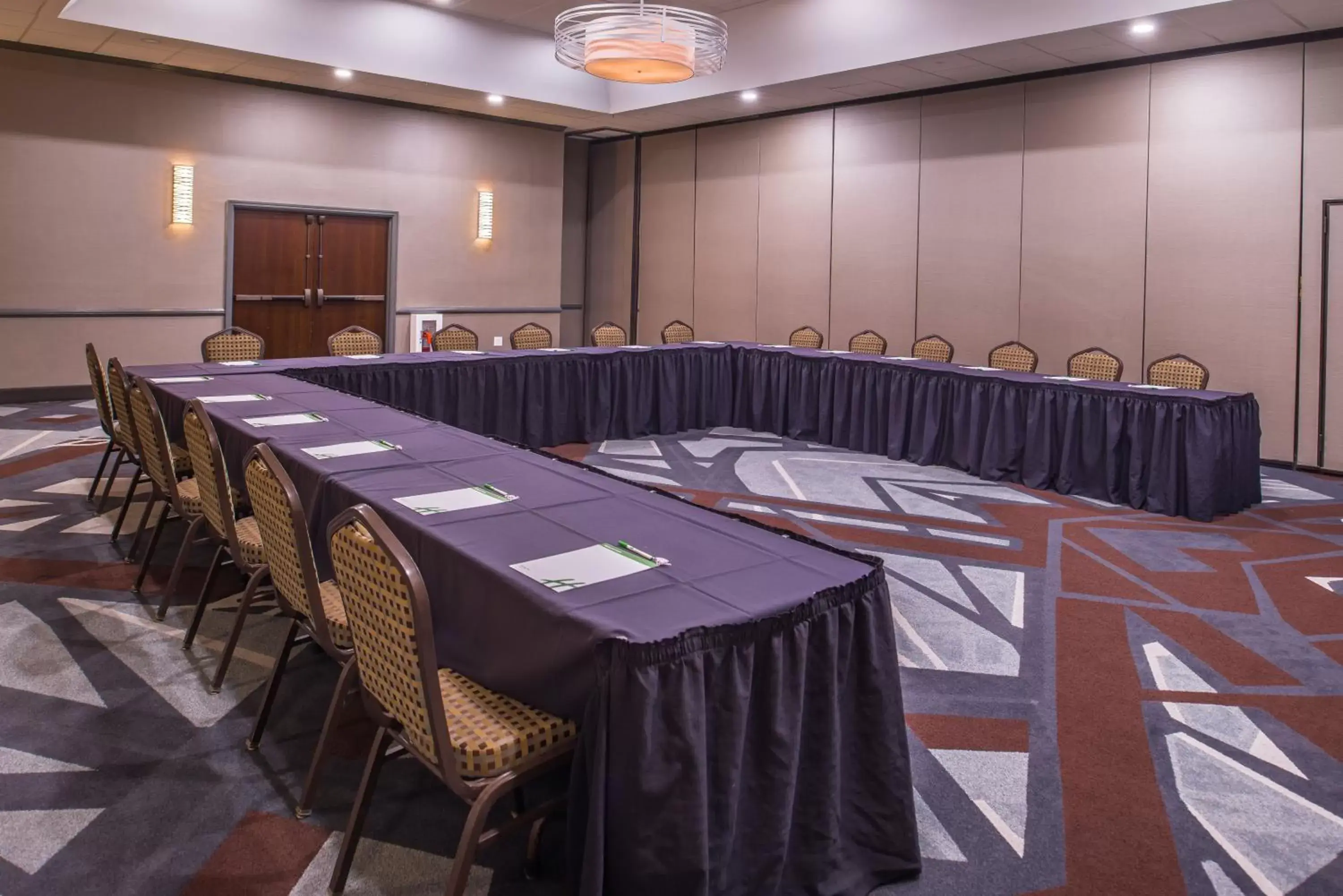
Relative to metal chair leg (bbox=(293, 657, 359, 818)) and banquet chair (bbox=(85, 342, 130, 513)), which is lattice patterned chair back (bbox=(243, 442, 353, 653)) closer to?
metal chair leg (bbox=(293, 657, 359, 818))

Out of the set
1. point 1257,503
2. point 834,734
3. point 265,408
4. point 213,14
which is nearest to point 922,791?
point 834,734

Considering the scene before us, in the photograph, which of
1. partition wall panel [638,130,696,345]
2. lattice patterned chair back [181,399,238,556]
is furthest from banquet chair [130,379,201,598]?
partition wall panel [638,130,696,345]

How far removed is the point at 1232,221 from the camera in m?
7.84

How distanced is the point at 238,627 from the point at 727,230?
31.1 ft

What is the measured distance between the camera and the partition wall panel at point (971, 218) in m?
9.16

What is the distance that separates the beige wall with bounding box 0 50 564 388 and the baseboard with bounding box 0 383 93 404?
59mm

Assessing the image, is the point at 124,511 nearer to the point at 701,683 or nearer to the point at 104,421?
the point at 104,421

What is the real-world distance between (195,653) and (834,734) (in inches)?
103

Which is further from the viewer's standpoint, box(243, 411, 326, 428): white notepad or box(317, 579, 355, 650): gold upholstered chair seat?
box(243, 411, 326, 428): white notepad

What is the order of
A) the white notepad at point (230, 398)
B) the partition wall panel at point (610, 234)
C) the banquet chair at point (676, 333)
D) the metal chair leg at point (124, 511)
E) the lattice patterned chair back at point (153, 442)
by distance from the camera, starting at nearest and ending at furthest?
the lattice patterned chair back at point (153, 442) < the white notepad at point (230, 398) < the metal chair leg at point (124, 511) < the banquet chair at point (676, 333) < the partition wall panel at point (610, 234)

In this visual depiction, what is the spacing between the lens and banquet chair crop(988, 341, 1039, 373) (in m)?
7.94

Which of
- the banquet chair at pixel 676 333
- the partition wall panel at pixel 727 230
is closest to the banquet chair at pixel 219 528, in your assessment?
the banquet chair at pixel 676 333

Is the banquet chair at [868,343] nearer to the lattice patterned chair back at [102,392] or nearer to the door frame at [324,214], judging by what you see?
the door frame at [324,214]

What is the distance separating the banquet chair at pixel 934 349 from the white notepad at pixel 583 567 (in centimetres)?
657
